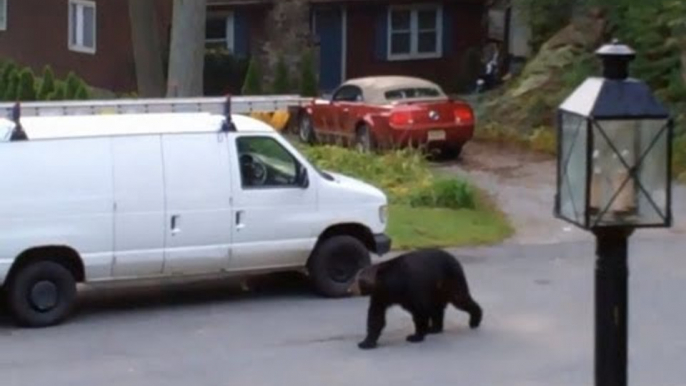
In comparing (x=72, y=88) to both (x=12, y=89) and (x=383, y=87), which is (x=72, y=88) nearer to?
(x=12, y=89)

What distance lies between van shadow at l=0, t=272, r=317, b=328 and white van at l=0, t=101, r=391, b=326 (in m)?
0.56

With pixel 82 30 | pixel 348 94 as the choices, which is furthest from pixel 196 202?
pixel 82 30

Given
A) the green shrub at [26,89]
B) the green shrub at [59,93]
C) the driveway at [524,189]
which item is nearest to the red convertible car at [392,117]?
the driveway at [524,189]

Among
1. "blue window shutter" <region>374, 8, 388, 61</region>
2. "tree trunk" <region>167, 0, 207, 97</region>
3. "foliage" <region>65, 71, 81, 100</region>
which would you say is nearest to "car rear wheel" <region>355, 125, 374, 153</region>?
"tree trunk" <region>167, 0, 207, 97</region>

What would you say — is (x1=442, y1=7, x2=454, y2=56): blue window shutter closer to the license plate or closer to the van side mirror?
the license plate

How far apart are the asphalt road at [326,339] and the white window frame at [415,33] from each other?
915 inches

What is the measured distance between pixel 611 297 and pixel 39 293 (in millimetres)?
10850

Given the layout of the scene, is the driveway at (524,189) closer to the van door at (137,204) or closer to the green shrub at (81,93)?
the van door at (137,204)

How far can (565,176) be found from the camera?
20.2 feet

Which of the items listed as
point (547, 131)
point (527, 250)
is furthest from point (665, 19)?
point (527, 250)

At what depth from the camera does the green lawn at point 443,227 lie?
2127 cm

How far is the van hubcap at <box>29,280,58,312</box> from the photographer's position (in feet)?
53.3

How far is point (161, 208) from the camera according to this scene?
16.7 metres

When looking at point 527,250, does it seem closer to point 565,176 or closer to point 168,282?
point 168,282
